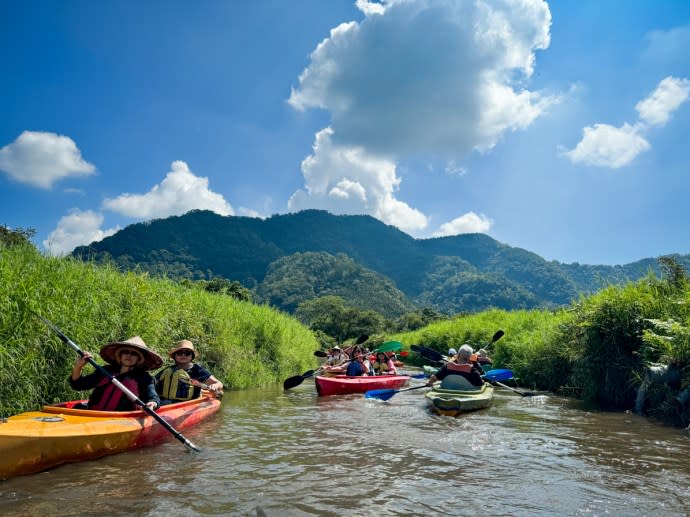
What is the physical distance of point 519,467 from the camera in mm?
5039

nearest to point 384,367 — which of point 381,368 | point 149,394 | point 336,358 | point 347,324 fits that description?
point 381,368

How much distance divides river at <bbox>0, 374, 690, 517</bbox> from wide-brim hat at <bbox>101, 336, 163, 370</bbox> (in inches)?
40.5

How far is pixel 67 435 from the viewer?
4.41 meters

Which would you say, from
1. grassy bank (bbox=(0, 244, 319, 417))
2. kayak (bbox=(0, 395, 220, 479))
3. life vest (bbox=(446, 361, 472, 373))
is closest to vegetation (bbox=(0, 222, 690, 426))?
grassy bank (bbox=(0, 244, 319, 417))

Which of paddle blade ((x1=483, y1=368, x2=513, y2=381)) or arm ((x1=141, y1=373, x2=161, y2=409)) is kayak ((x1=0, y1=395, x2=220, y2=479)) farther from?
paddle blade ((x1=483, y1=368, x2=513, y2=381))

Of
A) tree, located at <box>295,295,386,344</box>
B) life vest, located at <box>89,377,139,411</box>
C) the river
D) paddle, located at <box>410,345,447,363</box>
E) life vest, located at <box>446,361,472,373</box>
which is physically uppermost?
tree, located at <box>295,295,386,344</box>

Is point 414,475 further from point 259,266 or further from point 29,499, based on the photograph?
point 259,266

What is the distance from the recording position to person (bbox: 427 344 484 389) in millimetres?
8688

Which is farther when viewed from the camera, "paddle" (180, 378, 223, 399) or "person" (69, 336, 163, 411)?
"paddle" (180, 378, 223, 399)

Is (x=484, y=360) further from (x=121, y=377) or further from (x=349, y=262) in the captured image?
(x=349, y=262)

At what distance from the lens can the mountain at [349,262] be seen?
9731cm

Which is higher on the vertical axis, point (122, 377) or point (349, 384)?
point (122, 377)

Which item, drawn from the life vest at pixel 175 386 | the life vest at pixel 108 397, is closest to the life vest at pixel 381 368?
the life vest at pixel 175 386

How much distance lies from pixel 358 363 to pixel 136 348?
23.8ft
